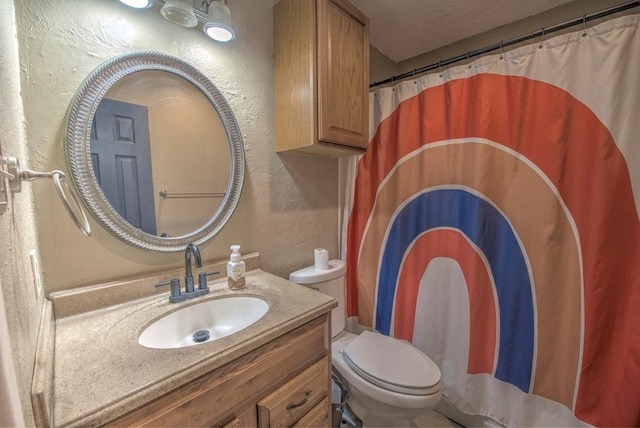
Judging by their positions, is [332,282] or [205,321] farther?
[332,282]

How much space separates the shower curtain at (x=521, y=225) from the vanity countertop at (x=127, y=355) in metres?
0.85

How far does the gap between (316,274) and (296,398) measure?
1.97ft

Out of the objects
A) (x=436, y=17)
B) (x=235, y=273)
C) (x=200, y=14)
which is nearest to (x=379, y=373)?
(x=235, y=273)

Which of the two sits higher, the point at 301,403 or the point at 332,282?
the point at 332,282

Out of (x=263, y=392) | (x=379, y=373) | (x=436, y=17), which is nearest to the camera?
(x=263, y=392)

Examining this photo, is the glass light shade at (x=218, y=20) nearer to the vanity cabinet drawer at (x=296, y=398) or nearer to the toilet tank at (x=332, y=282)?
the toilet tank at (x=332, y=282)

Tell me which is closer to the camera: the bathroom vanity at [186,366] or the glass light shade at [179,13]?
the bathroom vanity at [186,366]

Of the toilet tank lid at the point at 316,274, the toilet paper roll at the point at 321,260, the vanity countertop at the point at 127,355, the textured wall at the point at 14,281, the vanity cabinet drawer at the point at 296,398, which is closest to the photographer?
the textured wall at the point at 14,281

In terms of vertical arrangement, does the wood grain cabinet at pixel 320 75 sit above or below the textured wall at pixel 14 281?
above

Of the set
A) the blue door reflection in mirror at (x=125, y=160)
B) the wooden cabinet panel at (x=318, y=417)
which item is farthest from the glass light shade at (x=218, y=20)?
the wooden cabinet panel at (x=318, y=417)

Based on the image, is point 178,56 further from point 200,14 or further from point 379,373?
point 379,373

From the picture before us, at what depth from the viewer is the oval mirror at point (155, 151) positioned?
33.0 inches

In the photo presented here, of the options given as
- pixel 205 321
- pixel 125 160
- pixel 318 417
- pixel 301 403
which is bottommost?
pixel 318 417

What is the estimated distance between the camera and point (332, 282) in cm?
143
